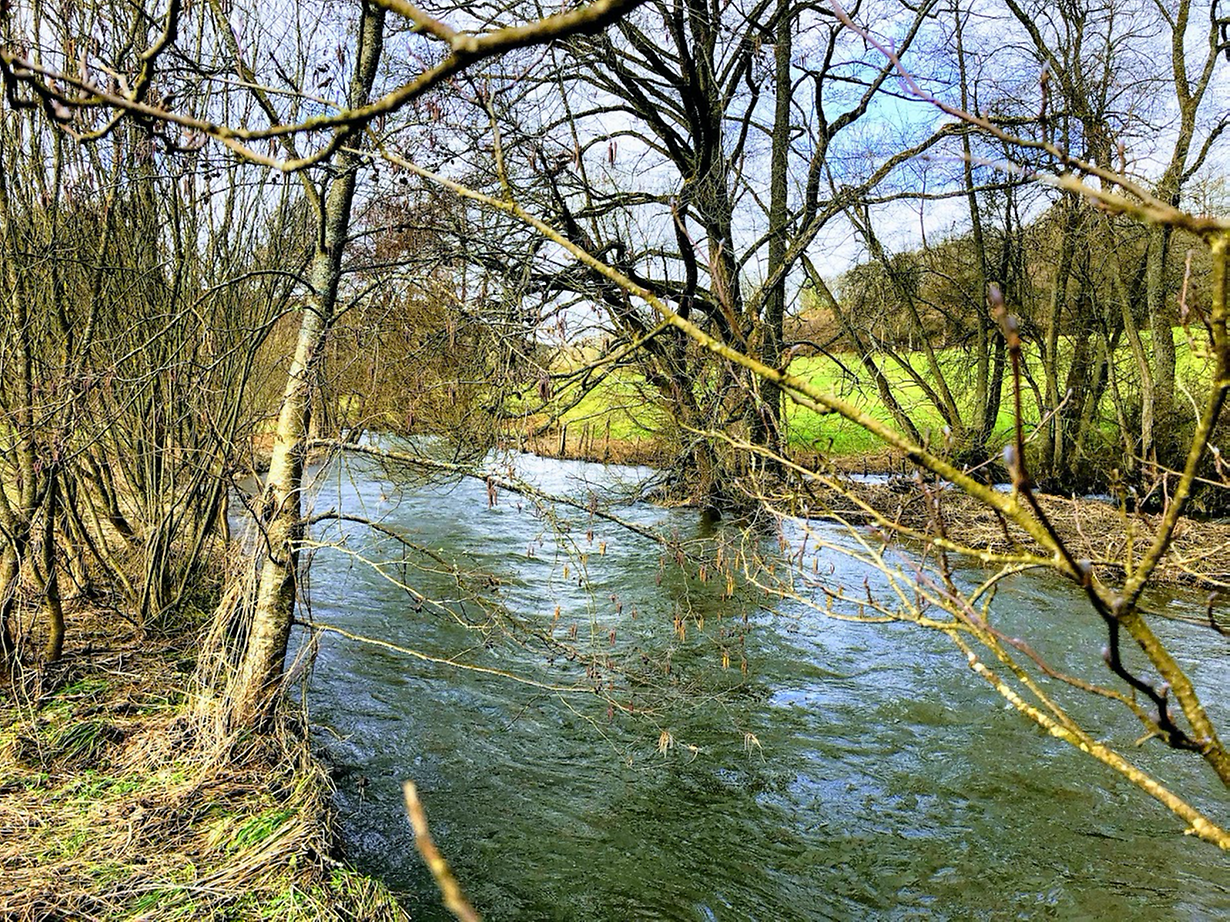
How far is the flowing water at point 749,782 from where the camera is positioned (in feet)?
15.2

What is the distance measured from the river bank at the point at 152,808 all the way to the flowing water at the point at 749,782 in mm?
656

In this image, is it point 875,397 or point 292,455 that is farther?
point 875,397

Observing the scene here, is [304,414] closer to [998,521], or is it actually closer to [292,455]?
[292,455]

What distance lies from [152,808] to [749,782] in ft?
11.8

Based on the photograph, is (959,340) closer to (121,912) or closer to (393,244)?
(393,244)

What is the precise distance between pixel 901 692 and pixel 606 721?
2574 millimetres

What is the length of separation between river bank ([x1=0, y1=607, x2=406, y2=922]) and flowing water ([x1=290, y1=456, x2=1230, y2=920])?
0.66m

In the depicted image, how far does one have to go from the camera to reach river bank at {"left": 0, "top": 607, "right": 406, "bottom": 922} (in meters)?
3.72

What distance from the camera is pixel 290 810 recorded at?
443cm

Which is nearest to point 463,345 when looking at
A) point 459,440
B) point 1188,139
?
point 459,440

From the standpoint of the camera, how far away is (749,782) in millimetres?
5758

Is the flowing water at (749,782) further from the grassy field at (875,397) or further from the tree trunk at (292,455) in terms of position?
the grassy field at (875,397)

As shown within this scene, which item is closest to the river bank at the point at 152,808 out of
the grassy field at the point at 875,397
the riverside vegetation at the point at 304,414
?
the riverside vegetation at the point at 304,414

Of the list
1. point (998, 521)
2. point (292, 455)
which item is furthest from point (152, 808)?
point (998, 521)
